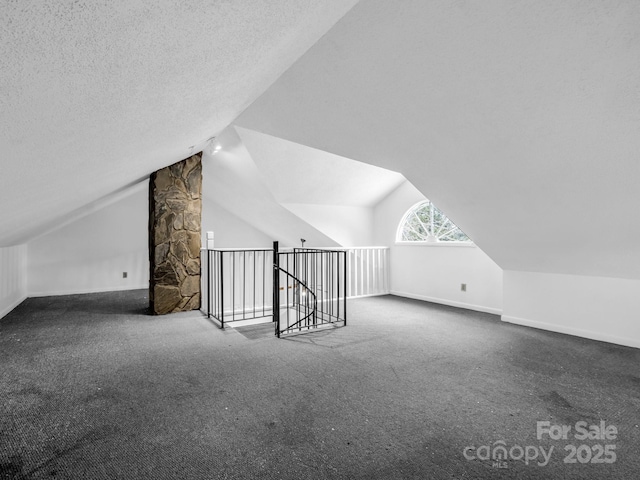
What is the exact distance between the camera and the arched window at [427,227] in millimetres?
5832

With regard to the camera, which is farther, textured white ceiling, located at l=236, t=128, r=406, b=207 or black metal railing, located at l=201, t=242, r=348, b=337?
textured white ceiling, located at l=236, t=128, r=406, b=207

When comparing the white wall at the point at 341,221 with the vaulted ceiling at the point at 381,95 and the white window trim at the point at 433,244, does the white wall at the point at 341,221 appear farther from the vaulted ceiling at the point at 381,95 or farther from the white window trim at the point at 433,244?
the vaulted ceiling at the point at 381,95

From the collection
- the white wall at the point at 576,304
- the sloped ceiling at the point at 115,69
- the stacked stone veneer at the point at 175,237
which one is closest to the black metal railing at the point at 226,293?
the stacked stone veneer at the point at 175,237

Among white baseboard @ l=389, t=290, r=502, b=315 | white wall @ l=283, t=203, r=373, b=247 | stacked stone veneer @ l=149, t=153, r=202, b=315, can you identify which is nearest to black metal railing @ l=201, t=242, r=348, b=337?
stacked stone veneer @ l=149, t=153, r=202, b=315

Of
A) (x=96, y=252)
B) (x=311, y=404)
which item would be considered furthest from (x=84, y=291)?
(x=311, y=404)

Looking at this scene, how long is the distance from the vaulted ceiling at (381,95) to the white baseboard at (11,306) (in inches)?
125

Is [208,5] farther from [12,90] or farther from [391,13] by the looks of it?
[391,13]

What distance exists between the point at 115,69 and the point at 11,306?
19.9 ft

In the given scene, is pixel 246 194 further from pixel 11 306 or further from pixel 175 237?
pixel 11 306

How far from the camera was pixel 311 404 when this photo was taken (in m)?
2.30

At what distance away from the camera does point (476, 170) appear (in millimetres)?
3199

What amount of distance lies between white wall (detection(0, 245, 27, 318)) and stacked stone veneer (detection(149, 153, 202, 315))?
2.04 meters

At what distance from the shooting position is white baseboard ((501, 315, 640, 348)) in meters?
3.62

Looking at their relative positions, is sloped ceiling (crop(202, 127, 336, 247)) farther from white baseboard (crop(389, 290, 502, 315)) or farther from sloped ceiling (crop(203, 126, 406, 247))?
white baseboard (crop(389, 290, 502, 315))
